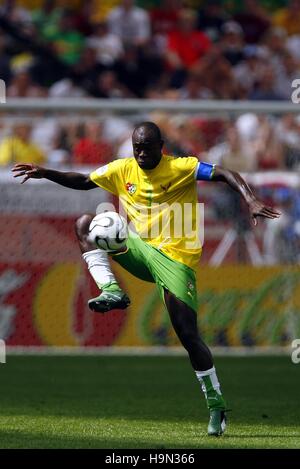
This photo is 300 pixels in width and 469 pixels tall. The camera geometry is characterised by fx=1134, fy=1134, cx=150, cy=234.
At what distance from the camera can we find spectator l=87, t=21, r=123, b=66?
54.7ft

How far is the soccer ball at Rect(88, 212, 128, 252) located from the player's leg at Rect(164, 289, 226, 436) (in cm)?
56

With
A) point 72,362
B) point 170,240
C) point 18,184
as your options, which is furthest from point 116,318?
point 170,240

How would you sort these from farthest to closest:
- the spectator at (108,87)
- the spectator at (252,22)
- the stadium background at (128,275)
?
the spectator at (252,22), the spectator at (108,87), the stadium background at (128,275)

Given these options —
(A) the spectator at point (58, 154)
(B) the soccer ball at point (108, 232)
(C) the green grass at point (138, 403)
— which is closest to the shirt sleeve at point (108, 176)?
(B) the soccer ball at point (108, 232)

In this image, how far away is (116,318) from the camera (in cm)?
1294

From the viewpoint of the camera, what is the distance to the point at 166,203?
7.80 meters

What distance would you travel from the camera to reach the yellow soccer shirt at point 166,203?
7.68m

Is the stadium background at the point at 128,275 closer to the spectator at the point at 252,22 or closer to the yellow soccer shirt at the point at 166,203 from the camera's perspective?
the yellow soccer shirt at the point at 166,203

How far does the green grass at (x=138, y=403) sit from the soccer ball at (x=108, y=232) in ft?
4.04

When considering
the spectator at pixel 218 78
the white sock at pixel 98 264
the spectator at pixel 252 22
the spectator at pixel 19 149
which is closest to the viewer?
the white sock at pixel 98 264

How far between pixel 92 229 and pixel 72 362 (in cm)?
483

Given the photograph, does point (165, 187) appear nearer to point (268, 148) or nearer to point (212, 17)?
point (268, 148)

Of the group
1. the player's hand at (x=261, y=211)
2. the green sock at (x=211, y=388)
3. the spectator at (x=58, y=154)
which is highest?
the spectator at (x=58, y=154)

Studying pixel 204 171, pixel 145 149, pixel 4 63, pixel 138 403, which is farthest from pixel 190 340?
pixel 4 63
